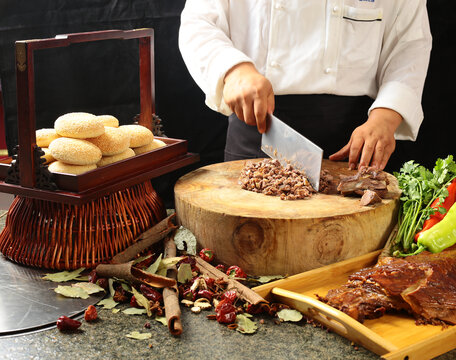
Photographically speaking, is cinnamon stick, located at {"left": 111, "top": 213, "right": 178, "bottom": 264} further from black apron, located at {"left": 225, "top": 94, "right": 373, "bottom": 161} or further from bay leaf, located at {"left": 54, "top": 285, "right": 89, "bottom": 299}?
black apron, located at {"left": 225, "top": 94, "right": 373, "bottom": 161}

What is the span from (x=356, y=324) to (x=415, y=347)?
0.48 ft

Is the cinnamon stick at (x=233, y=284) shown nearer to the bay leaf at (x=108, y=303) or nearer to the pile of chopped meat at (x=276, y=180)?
the bay leaf at (x=108, y=303)

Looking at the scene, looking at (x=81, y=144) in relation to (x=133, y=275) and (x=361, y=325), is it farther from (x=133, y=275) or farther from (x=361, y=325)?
(x=361, y=325)

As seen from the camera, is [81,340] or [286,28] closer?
Answer: [81,340]

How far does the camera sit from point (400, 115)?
2.50 meters

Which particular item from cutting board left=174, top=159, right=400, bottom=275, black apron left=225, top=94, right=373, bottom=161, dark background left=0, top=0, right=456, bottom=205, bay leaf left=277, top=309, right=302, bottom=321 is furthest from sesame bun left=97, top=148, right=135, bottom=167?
dark background left=0, top=0, right=456, bottom=205

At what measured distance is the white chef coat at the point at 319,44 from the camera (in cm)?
248

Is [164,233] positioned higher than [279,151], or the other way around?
[279,151]

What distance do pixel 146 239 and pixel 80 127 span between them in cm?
42

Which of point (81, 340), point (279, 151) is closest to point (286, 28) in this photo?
point (279, 151)

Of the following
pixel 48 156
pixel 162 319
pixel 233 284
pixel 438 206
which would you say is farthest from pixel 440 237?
pixel 48 156

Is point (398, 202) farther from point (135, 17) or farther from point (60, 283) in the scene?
point (135, 17)

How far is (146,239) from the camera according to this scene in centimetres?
190

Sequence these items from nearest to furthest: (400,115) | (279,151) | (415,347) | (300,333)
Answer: (415,347) → (300,333) → (279,151) → (400,115)
